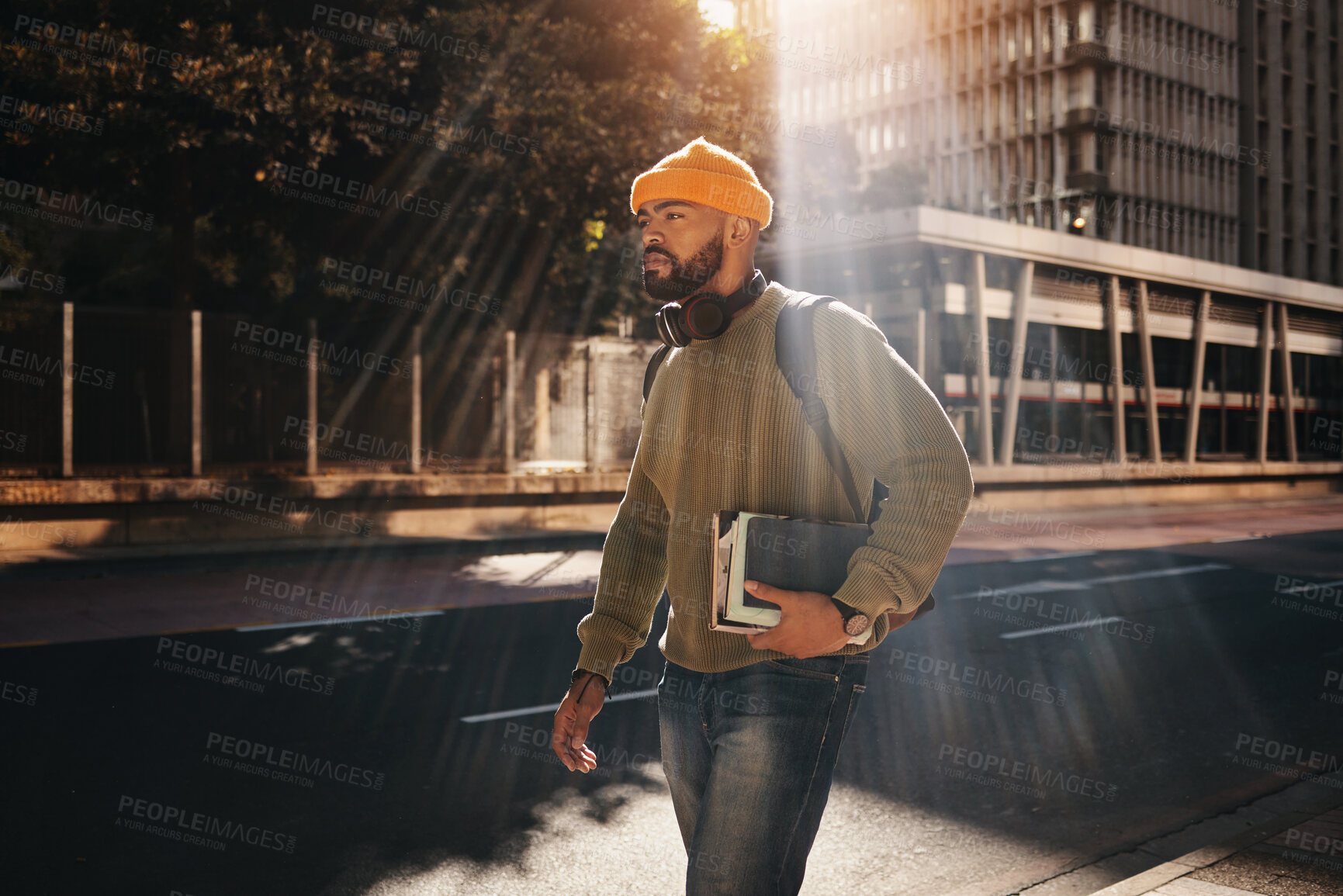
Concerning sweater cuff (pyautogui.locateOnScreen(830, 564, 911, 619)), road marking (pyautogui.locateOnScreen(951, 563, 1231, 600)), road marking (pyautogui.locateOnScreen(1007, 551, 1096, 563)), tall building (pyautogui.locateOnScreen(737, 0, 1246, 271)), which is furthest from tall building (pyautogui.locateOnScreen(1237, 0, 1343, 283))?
sweater cuff (pyautogui.locateOnScreen(830, 564, 911, 619))

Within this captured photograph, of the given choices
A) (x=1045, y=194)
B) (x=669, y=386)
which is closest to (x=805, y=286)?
(x=669, y=386)

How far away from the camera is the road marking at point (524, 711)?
608 centimetres

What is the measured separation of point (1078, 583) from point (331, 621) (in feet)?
24.5

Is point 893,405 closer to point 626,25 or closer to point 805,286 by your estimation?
point 626,25

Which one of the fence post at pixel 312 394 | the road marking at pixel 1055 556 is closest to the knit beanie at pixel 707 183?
the road marking at pixel 1055 556

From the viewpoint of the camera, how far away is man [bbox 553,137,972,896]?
1915 millimetres

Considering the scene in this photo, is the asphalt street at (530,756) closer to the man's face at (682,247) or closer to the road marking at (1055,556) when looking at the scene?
the man's face at (682,247)

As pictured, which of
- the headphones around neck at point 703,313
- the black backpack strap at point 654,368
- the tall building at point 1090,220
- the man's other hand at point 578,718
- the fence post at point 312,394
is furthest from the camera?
the tall building at point 1090,220

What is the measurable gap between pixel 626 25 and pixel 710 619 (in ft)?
54.0

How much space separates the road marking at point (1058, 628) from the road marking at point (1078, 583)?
4.82 ft

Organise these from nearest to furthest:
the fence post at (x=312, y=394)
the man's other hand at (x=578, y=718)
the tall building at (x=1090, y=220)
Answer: the man's other hand at (x=578, y=718) → the fence post at (x=312, y=394) → the tall building at (x=1090, y=220)

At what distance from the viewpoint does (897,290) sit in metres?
22.4

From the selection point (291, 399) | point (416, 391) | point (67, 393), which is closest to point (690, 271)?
point (67, 393)

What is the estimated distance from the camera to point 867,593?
1.87 meters
